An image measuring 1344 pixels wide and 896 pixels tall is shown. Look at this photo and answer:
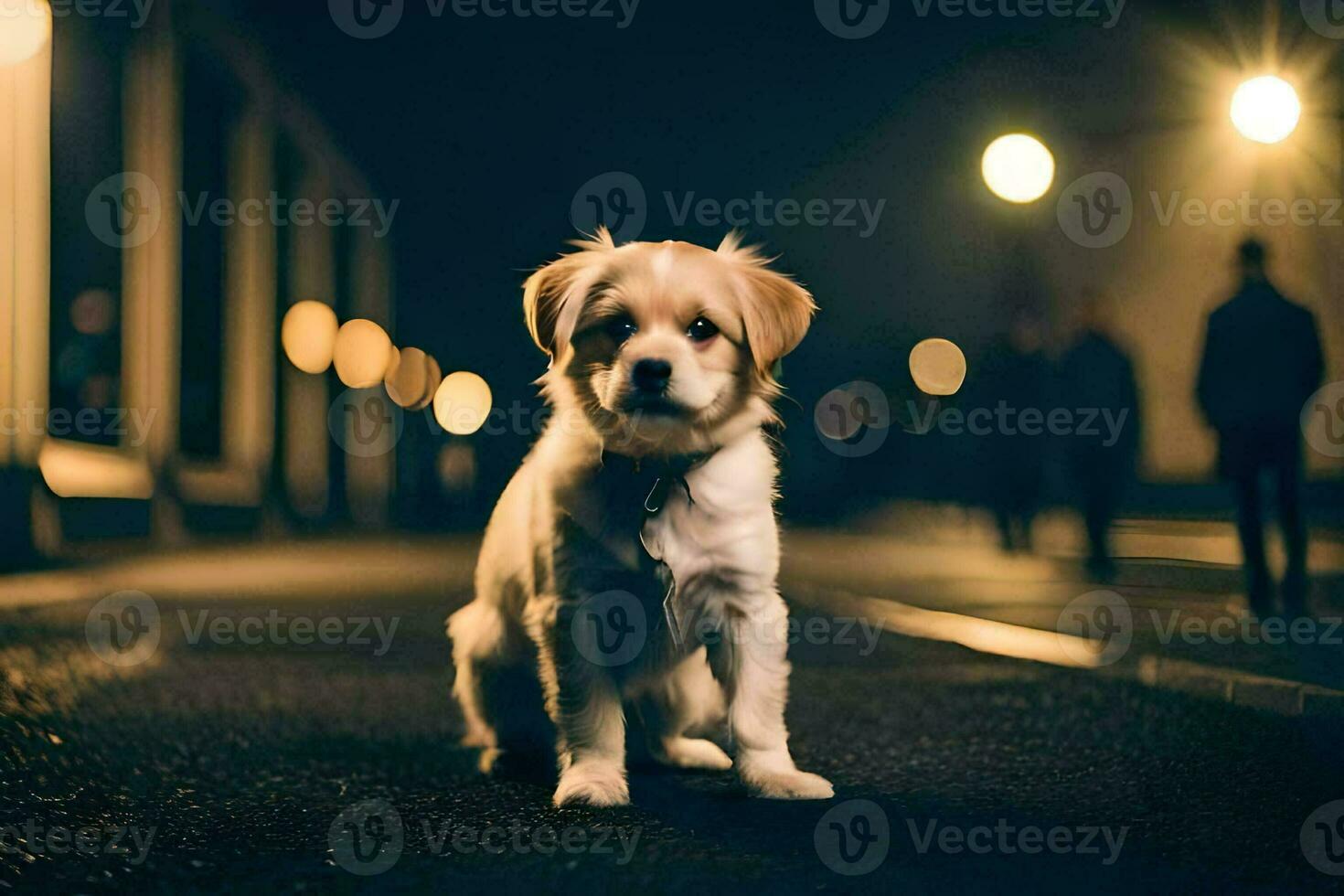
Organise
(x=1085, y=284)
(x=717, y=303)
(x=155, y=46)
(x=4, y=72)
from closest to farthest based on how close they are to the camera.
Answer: (x=717, y=303)
(x=4, y=72)
(x=1085, y=284)
(x=155, y=46)

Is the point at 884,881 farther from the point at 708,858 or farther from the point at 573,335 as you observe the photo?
the point at 573,335

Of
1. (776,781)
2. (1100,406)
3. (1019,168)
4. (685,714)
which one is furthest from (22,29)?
(776,781)

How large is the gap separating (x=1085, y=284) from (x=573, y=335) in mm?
9600

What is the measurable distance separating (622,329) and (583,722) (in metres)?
1.07

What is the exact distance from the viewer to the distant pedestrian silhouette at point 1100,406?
11.9 m

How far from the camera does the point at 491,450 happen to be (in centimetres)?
3164

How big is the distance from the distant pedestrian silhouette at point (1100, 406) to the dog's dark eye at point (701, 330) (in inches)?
336

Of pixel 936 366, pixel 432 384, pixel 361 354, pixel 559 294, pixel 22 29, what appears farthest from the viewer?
pixel 936 366

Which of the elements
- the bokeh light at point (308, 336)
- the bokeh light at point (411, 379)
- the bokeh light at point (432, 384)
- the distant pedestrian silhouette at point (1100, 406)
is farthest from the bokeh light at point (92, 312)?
the bokeh light at point (432, 384)

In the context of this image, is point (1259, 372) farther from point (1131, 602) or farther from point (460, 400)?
point (460, 400)

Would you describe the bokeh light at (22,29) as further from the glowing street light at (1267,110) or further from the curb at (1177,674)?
the glowing street light at (1267,110)

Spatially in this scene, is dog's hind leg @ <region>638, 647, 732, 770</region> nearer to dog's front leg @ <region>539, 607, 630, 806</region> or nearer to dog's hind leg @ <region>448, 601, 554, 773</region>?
dog's front leg @ <region>539, 607, 630, 806</region>

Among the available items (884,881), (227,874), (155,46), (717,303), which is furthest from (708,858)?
(155,46)

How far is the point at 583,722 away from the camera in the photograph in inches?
152
